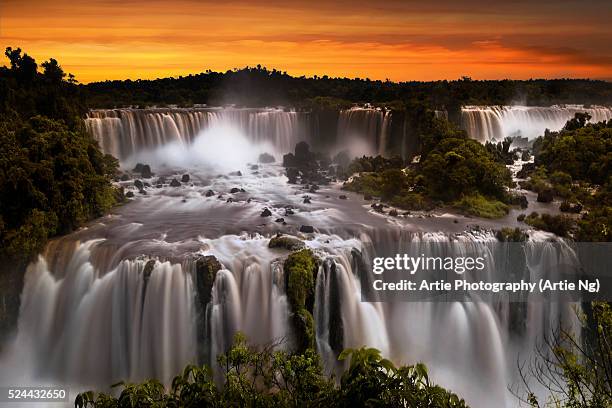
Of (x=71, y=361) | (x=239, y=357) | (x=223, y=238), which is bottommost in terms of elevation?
(x=71, y=361)

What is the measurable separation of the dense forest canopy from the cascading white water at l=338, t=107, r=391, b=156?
3.20 m

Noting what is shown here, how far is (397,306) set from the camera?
16.2 m

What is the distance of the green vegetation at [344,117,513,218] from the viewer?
21.7 m

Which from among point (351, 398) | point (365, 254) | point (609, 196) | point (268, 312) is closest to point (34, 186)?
point (268, 312)

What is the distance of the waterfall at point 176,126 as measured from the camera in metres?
27.8

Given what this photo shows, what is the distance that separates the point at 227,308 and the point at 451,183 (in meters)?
11.4

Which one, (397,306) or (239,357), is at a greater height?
(239,357)

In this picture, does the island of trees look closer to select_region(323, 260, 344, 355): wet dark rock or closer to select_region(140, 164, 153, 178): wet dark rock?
select_region(323, 260, 344, 355): wet dark rock

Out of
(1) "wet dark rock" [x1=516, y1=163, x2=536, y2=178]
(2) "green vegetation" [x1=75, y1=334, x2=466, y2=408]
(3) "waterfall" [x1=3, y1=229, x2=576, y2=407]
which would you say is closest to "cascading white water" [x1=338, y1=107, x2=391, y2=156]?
(1) "wet dark rock" [x1=516, y1=163, x2=536, y2=178]

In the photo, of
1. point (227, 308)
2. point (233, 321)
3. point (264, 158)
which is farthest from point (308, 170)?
point (233, 321)

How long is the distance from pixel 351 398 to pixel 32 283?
38.6 feet

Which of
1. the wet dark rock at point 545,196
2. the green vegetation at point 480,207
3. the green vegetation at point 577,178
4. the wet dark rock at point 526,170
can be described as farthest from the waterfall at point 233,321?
the wet dark rock at point 526,170

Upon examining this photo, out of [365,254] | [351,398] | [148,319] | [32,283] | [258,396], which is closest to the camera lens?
[351,398]

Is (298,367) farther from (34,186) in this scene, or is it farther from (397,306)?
(34,186)
